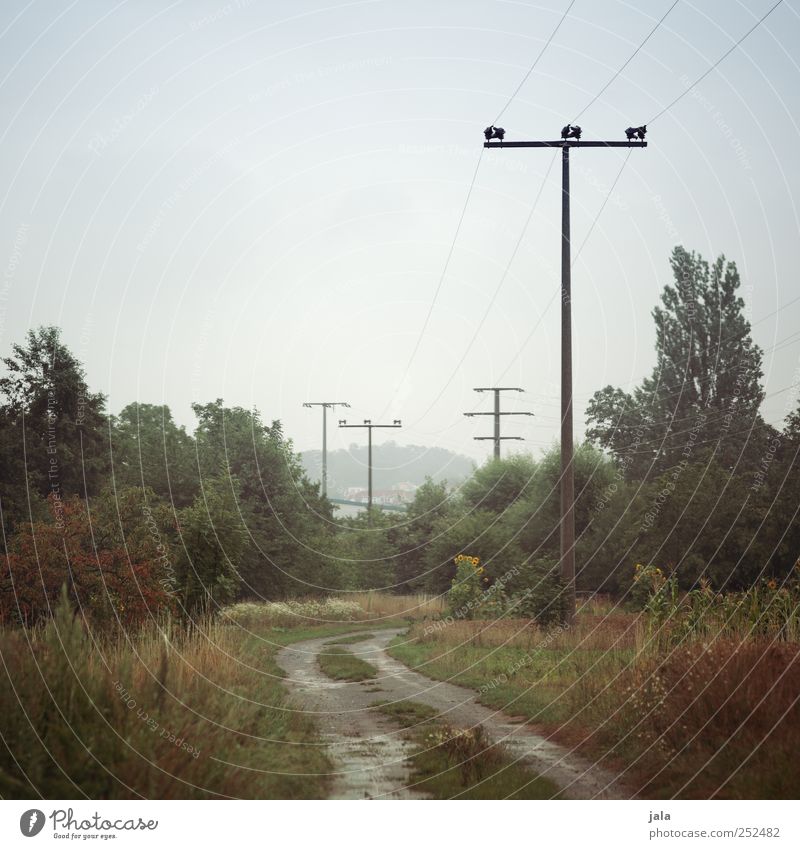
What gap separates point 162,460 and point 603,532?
19.1 metres

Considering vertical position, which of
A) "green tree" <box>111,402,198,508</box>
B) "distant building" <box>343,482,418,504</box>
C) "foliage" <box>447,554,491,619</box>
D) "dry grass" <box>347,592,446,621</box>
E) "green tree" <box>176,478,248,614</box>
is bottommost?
"dry grass" <box>347,592,446,621</box>

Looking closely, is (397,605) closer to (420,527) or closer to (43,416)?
(420,527)

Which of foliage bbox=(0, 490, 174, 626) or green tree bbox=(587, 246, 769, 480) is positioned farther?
green tree bbox=(587, 246, 769, 480)

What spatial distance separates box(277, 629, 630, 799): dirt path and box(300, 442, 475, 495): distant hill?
3583 cm

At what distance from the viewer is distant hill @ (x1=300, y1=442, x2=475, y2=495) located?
59469mm

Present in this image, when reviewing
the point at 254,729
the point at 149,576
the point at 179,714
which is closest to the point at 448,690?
the point at 149,576

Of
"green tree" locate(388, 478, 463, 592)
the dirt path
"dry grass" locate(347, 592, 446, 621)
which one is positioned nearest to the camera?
the dirt path

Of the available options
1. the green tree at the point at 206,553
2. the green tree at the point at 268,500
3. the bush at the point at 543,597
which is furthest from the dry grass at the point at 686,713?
the green tree at the point at 268,500

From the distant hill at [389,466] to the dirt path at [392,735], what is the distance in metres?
35.8

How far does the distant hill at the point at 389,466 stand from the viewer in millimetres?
59469

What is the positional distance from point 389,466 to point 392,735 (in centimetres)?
6164

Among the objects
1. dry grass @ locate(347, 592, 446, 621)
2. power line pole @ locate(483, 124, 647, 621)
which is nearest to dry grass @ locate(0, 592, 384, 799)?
power line pole @ locate(483, 124, 647, 621)

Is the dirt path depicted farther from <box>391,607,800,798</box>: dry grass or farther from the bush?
the bush

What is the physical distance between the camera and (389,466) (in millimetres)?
72438
